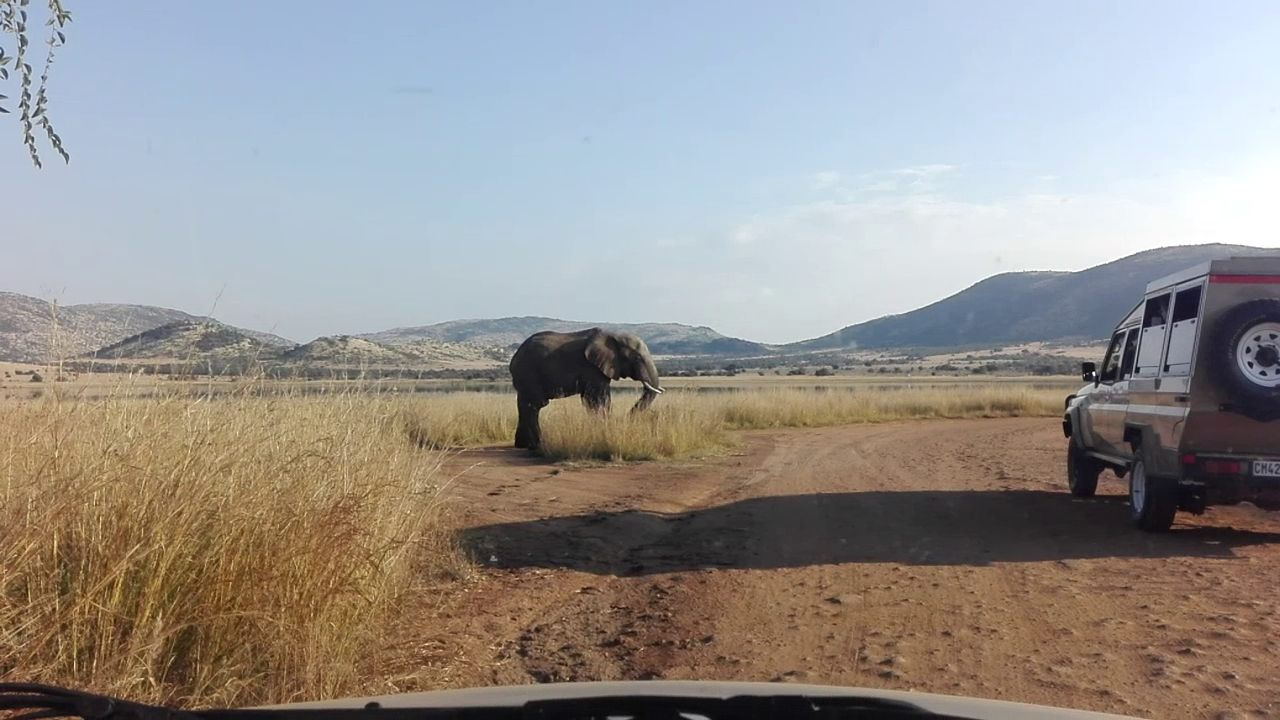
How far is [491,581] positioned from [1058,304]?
174 m

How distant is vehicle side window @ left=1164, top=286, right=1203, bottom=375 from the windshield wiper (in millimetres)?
7903

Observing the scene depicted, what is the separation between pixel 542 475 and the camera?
1605cm

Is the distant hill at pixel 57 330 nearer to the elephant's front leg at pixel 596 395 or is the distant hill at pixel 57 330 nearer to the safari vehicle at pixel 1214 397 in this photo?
the safari vehicle at pixel 1214 397

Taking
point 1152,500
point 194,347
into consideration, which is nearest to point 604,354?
point 1152,500

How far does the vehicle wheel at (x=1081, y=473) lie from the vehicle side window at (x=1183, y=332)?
3.21 meters

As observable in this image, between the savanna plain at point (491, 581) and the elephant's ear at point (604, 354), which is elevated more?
the elephant's ear at point (604, 354)

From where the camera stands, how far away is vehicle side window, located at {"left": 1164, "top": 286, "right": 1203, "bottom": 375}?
389 inches

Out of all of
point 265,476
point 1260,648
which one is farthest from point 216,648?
point 1260,648

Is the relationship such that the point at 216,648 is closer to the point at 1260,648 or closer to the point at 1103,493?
the point at 1260,648

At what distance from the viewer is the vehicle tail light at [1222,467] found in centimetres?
957

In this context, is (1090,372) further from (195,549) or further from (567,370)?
Result: (195,549)

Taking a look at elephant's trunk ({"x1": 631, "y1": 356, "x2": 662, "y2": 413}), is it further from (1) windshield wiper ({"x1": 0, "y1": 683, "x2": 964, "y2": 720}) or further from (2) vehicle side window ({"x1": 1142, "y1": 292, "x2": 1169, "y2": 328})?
(1) windshield wiper ({"x1": 0, "y1": 683, "x2": 964, "y2": 720})

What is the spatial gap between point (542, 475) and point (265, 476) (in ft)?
33.3

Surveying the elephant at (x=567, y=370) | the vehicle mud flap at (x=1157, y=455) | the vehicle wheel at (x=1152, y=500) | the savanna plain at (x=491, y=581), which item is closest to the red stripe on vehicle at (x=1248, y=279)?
the vehicle mud flap at (x=1157, y=455)
